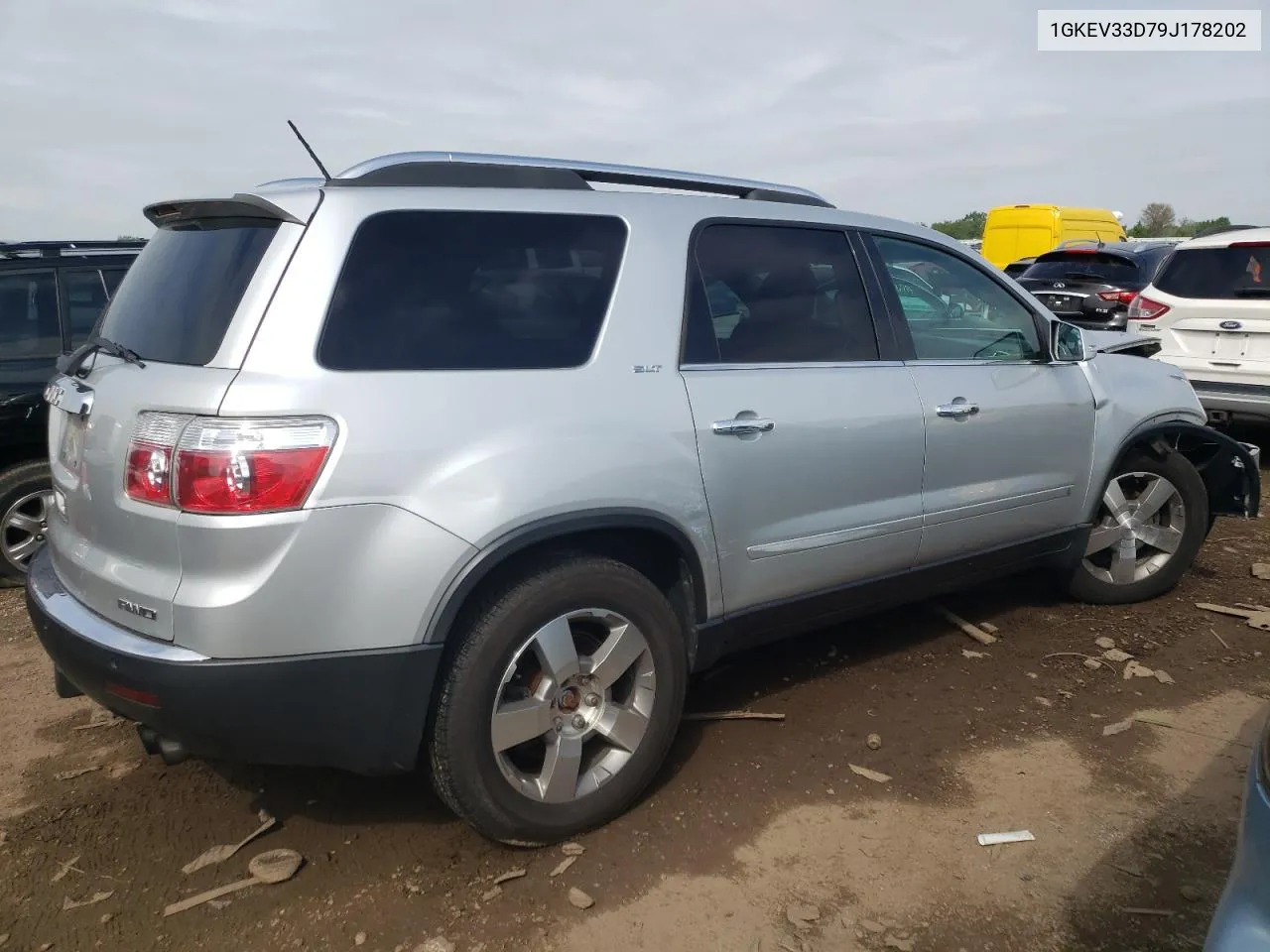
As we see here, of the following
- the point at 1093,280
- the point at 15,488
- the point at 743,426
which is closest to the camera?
the point at 743,426

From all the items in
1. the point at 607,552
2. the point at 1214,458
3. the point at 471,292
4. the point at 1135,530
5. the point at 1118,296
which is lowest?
the point at 1135,530

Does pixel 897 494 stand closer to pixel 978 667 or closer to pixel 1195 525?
pixel 978 667

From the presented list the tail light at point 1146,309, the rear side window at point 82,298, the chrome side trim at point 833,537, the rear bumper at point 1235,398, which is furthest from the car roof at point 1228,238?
the rear side window at point 82,298

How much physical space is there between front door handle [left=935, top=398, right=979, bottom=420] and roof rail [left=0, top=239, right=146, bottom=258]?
4224 millimetres

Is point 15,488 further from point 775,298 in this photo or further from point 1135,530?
point 1135,530

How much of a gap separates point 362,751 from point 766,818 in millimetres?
1264

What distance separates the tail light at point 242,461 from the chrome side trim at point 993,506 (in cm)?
230

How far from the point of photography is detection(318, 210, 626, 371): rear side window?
248 centimetres

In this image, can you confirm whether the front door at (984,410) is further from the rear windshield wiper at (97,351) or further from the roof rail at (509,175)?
the rear windshield wiper at (97,351)

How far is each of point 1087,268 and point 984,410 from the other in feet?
27.8

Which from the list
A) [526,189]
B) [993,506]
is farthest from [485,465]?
[993,506]

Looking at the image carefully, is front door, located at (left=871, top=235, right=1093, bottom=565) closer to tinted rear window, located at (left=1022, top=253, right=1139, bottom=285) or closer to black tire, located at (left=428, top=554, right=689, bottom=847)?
black tire, located at (left=428, top=554, right=689, bottom=847)

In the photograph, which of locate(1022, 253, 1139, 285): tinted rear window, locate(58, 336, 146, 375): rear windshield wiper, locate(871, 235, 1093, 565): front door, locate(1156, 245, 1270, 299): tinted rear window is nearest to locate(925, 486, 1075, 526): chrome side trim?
locate(871, 235, 1093, 565): front door

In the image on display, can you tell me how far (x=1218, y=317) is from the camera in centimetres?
728
